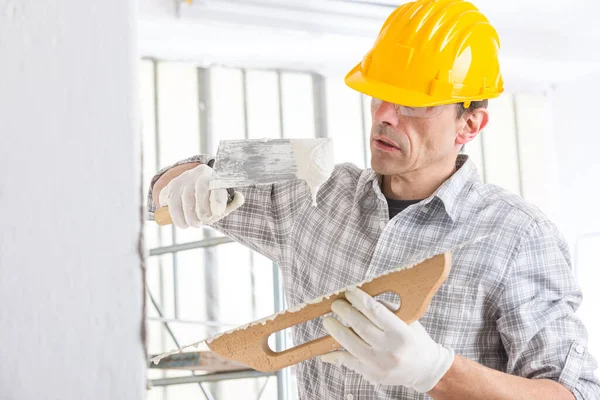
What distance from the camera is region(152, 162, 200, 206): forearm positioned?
159 cm

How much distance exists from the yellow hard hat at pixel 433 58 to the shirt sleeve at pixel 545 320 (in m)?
0.39

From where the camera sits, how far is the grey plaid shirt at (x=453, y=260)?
1388mm

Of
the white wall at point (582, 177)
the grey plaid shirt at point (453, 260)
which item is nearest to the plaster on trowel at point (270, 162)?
the grey plaid shirt at point (453, 260)

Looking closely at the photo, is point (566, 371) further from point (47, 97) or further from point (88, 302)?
point (47, 97)

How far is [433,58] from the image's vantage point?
159 cm

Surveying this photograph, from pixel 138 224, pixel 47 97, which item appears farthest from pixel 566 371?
pixel 47 97

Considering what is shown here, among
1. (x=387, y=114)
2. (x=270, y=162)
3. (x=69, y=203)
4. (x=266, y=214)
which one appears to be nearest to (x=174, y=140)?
(x=266, y=214)

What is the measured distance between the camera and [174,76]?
389cm

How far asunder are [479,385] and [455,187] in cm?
47

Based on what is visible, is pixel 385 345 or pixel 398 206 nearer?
pixel 385 345

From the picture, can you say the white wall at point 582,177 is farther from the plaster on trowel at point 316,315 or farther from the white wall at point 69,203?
the white wall at point 69,203

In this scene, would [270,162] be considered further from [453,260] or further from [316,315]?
[453,260]

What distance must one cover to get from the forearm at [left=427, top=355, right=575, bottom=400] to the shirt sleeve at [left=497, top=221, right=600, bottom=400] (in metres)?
0.08

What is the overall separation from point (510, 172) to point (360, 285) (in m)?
4.14
